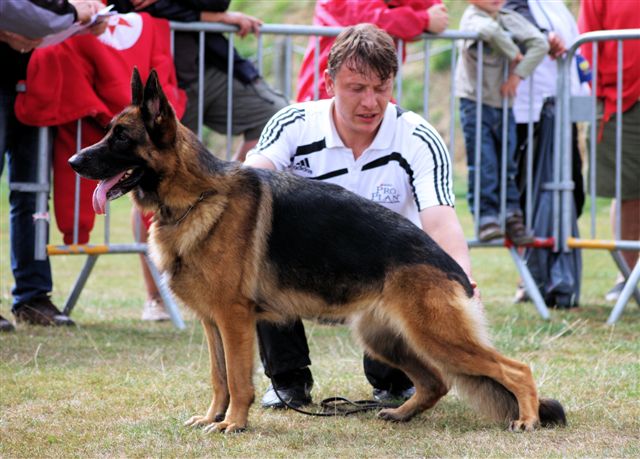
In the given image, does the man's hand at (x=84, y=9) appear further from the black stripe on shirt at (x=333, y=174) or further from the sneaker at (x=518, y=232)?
the sneaker at (x=518, y=232)

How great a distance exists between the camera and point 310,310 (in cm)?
430

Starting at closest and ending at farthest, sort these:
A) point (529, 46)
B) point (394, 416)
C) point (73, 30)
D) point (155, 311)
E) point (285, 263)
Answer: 1. point (285, 263)
2. point (394, 416)
3. point (73, 30)
4. point (155, 311)
5. point (529, 46)

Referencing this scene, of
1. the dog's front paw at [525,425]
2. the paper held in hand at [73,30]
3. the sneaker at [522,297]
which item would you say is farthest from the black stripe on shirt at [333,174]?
the sneaker at [522,297]

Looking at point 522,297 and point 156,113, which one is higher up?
point 156,113

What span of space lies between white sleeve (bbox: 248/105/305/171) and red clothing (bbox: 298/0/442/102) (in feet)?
7.41

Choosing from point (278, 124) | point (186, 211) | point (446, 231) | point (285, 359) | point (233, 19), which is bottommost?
point (285, 359)

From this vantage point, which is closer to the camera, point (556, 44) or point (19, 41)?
point (19, 41)

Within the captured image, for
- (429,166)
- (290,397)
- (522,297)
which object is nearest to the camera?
(429,166)

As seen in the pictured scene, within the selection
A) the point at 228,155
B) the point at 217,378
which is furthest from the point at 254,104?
the point at 217,378

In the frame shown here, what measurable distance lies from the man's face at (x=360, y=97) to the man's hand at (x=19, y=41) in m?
2.26

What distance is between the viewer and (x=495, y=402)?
4.18 m

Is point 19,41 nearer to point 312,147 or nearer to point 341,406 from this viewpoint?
point 312,147

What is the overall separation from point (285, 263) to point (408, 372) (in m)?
0.82

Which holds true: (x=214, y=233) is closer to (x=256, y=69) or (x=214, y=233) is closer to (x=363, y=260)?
(x=363, y=260)
